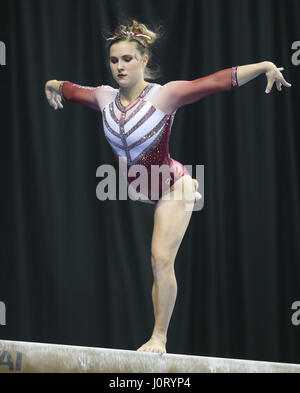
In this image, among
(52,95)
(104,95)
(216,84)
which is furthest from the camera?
(52,95)

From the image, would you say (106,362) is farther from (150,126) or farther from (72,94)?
(72,94)

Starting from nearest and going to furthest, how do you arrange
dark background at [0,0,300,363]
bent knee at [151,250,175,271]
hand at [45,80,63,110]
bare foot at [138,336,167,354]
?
bare foot at [138,336,167,354] → bent knee at [151,250,175,271] → hand at [45,80,63,110] → dark background at [0,0,300,363]

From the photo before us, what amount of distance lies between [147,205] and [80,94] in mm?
878

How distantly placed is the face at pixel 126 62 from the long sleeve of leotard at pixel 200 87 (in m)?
0.15

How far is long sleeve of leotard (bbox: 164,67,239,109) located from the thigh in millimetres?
337

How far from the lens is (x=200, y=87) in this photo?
2.57m

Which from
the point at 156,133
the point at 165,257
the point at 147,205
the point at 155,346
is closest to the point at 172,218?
the point at 165,257

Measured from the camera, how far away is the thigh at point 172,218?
262 centimetres

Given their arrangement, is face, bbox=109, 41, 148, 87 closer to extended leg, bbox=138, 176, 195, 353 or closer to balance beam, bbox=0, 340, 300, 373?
extended leg, bbox=138, 176, 195, 353

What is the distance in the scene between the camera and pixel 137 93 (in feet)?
8.84

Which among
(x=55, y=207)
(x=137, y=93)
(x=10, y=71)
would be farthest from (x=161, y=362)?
(x=10, y=71)

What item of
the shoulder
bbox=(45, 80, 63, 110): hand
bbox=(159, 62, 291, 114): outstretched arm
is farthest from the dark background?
bbox=(159, 62, 291, 114): outstretched arm

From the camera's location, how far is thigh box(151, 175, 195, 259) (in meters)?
2.62

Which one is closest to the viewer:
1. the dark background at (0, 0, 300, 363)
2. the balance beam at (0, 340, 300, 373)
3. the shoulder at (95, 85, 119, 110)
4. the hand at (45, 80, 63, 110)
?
the balance beam at (0, 340, 300, 373)
